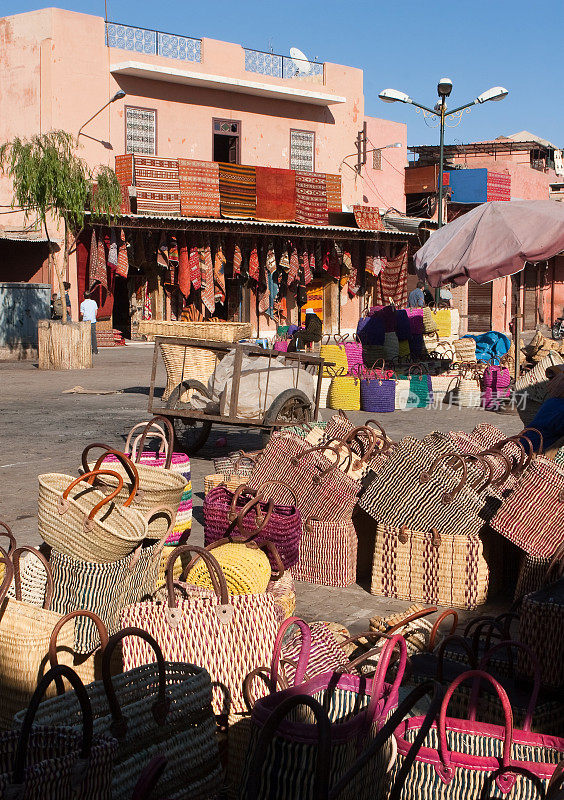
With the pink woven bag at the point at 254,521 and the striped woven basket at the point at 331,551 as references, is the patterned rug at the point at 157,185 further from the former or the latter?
the pink woven bag at the point at 254,521

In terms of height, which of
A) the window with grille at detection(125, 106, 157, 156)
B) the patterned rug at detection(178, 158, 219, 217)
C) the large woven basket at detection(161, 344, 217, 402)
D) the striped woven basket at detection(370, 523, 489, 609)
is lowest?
the striped woven basket at detection(370, 523, 489, 609)

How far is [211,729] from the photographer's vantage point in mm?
2736

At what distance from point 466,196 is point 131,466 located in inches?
1209

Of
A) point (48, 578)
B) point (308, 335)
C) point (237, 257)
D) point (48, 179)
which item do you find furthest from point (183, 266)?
point (48, 578)

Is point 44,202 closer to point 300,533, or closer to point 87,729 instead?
point 300,533

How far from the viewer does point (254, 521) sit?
16.1 feet

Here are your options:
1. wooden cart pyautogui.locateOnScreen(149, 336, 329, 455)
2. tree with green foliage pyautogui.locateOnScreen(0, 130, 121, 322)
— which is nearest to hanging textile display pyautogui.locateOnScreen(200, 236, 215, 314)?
tree with green foliage pyautogui.locateOnScreen(0, 130, 121, 322)

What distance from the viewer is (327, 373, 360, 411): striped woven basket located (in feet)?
41.6

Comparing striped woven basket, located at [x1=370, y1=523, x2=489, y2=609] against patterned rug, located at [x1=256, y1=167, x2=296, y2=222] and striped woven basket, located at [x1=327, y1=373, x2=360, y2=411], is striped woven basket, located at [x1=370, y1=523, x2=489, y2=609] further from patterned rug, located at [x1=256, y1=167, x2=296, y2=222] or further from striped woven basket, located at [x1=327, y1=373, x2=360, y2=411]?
patterned rug, located at [x1=256, y1=167, x2=296, y2=222]

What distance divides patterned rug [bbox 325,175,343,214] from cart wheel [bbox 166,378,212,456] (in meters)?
19.3

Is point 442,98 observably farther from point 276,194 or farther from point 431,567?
point 431,567

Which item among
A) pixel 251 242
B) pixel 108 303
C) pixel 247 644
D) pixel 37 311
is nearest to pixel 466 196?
pixel 251 242

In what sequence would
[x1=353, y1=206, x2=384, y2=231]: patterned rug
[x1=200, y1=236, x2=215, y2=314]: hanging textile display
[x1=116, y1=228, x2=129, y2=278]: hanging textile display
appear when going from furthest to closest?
[x1=353, y1=206, x2=384, y2=231]: patterned rug
[x1=200, y1=236, x2=215, y2=314]: hanging textile display
[x1=116, y1=228, x2=129, y2=278]: hanging textile display

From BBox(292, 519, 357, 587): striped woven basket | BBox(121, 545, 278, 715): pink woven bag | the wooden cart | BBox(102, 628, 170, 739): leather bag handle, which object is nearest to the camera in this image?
BBox(102, 628, 170, 739): leather bag handle
